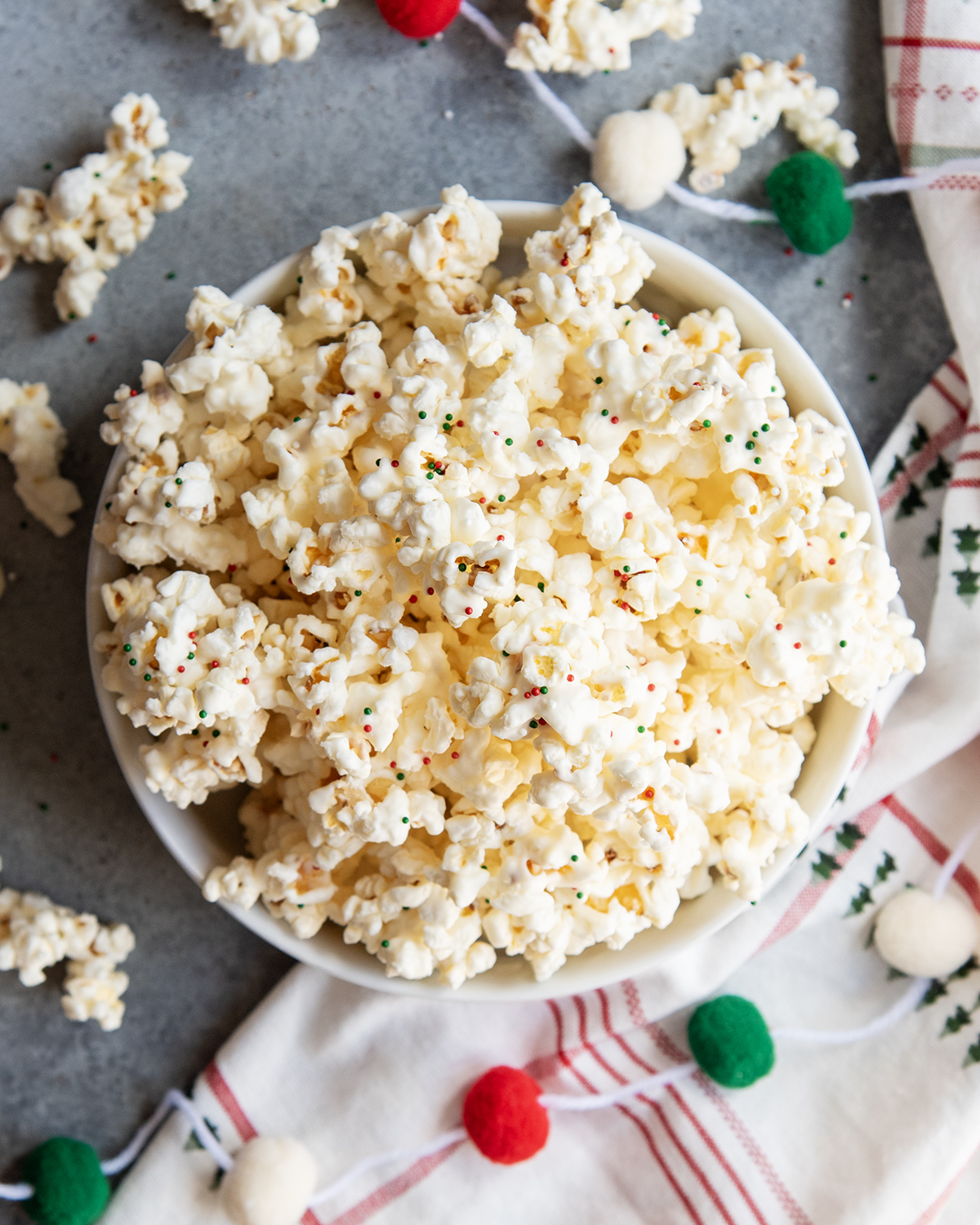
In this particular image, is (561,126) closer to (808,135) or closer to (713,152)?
(713,152)

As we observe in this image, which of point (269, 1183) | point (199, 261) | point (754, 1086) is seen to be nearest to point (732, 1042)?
point (754, 1086)

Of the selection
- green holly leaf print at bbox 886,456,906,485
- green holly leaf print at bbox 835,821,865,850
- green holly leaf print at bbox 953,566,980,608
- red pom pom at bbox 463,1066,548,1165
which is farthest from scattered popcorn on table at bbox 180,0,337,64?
red pom pom at bbox 463,1066,548,1165

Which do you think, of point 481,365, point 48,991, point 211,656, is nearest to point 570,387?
point 481,365

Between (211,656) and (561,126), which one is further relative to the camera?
(561,126)

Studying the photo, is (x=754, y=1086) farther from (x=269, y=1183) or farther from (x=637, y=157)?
(x=637, y=157)

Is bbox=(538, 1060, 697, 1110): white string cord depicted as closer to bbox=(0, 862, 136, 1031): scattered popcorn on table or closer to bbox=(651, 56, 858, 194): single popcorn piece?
bbox=(0, 862, 136, 1031): scattered popcorn on table

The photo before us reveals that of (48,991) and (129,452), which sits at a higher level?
(129,452)

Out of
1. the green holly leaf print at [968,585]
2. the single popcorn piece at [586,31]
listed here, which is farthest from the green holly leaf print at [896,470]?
the single popcorn piece at [586,31]
